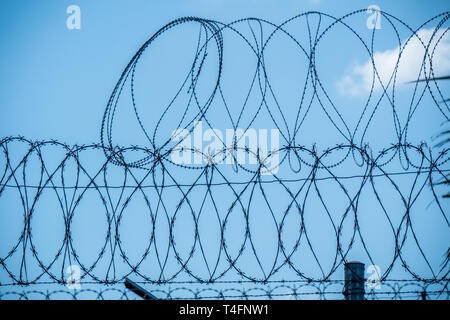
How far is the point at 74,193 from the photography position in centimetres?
717

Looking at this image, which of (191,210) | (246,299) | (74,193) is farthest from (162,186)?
(246,299)

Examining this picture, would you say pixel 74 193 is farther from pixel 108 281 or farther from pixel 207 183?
pixel 207 183

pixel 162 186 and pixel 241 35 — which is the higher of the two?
pixel 241 35

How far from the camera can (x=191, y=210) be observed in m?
6.85
